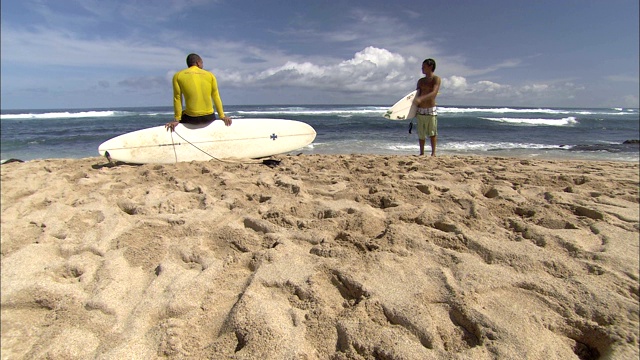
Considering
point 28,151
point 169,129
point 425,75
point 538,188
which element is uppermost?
point 425,75

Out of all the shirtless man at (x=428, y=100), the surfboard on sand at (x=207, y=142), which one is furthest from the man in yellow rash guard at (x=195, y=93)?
the shirtless man at (x=428, y=100)

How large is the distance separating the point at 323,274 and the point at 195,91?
3687mm

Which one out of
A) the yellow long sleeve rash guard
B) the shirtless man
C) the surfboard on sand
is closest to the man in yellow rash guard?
the yellow long sleeve rash guard

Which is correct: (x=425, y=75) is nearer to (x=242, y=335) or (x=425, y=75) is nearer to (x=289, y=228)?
(x=289, y=228)

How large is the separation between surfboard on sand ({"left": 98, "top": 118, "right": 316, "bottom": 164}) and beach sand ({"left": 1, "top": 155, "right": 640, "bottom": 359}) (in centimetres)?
159

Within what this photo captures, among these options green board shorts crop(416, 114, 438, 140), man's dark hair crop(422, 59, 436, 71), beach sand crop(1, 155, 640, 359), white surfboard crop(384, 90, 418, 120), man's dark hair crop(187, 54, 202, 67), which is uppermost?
man's dark hair crop(422, 59, 436, 71)

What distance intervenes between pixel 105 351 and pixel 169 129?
3.80 metres

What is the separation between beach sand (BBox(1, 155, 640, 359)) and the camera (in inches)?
52.2

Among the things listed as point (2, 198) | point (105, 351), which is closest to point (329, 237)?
point (105, 351)

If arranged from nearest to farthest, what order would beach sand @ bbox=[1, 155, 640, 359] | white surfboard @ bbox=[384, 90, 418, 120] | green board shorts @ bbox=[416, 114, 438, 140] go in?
beach sand @ bbox=[1, 155, 640, 359] → green board shorts @ bbox=[416, 114, 438, 140] → white surfboard @ bbox=[384, 90, 418, 120]

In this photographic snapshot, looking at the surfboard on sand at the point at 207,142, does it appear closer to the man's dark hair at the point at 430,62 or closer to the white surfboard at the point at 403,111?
the white surfboard at the point at 403,111

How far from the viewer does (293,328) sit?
1.36 meters

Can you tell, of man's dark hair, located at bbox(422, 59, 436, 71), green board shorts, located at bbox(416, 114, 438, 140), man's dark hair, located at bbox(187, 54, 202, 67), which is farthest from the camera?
green board shorts, located at bbox(416, 114, 438, 140)

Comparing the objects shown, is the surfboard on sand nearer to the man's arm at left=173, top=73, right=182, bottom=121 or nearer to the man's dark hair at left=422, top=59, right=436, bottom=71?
the man's arm at left=173, top=73, right=182, bottom=121
